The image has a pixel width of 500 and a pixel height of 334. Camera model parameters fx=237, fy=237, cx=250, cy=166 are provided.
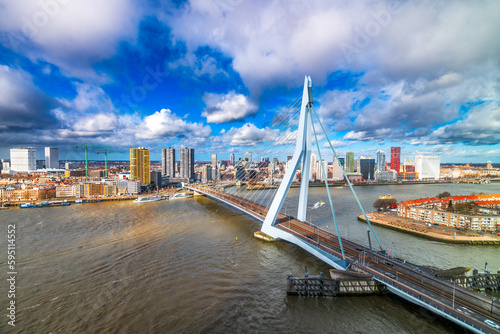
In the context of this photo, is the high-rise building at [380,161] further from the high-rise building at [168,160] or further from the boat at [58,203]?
the boat at [58,203]

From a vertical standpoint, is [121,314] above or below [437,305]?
below

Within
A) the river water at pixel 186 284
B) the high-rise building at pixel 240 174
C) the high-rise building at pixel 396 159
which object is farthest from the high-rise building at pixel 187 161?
the high-rise building at pixel 396 159

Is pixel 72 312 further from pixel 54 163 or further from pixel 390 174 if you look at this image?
pixel 54 163

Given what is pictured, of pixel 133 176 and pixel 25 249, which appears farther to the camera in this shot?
pixel 133 176

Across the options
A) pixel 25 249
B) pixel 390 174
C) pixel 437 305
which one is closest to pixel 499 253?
pixel 437 305

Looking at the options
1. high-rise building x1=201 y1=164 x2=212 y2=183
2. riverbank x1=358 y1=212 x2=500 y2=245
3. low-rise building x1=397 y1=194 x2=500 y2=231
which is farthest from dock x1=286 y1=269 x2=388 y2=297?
high-rise building x1=201 y1=164 x2=212 y2=183

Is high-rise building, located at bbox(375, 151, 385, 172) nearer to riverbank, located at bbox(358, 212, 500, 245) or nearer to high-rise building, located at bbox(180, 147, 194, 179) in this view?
high-rise building, located at bbox(180, 147, 194, 179)

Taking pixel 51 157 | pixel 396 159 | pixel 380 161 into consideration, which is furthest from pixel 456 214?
pixel 51 157

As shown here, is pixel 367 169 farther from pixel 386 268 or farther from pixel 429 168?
pixel 386 268
